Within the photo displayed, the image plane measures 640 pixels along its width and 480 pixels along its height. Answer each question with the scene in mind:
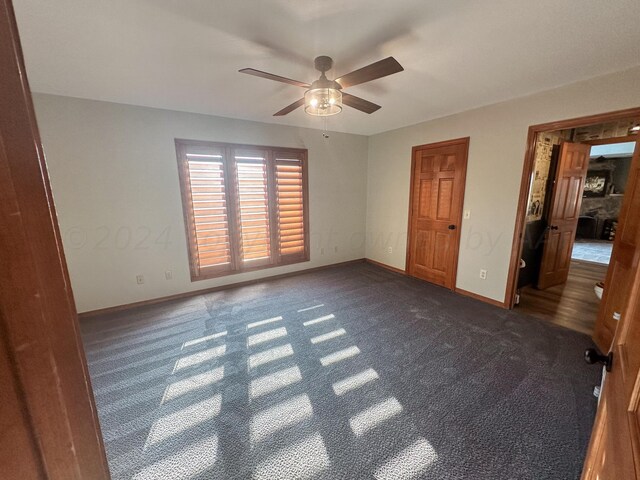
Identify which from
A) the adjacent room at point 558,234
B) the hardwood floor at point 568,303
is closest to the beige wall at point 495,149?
the adjacent room at point 558,234

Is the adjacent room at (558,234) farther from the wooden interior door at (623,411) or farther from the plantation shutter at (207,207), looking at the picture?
the plantation shutter at (207,207)

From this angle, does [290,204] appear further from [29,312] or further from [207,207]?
[29,312]

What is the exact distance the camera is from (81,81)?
2.28m

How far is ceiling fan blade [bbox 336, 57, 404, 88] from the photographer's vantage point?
5.09 ft

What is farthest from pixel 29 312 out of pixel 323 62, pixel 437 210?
pixel 437 210

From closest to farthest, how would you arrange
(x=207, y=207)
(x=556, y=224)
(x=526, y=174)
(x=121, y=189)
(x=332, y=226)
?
(x=526, y=174) → (x=121, y=189) → (x=207, y=207) → (x=556, y=224) → (x=332, y=226)

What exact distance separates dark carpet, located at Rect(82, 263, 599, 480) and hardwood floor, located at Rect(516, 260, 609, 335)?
0.81ft

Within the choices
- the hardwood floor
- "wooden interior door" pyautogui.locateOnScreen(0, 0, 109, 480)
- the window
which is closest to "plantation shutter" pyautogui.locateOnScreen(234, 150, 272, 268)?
the window

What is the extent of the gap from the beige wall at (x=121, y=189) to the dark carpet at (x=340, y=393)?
479mm

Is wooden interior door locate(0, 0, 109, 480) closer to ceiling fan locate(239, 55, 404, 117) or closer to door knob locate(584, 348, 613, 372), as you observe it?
door knob locate(584, 348, 613, 372)

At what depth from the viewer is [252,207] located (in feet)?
12.3

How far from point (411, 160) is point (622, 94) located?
2.17 m

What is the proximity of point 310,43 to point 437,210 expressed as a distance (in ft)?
9.34

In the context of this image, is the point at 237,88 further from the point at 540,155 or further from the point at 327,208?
the point at 540,155
